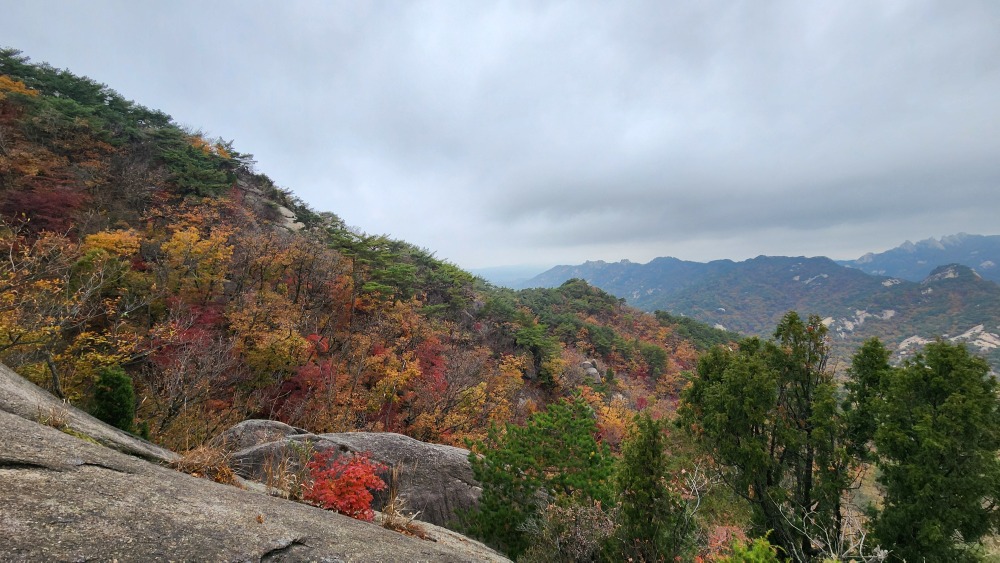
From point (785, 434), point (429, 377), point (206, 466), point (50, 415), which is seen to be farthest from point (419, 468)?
point (429, 377)

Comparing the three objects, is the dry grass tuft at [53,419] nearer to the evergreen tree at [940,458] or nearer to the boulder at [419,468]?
the boulder at [419,468]

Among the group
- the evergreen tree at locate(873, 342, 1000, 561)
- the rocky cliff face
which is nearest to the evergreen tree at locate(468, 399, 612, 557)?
the rocky cliff face

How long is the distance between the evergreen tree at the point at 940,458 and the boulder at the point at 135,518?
33.3ft

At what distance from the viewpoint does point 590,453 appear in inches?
444

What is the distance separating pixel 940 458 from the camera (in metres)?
8.16

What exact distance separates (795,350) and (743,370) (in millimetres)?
2417

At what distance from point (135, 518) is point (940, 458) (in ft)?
45.4

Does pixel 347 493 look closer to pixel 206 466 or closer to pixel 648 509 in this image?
pixel 206 466

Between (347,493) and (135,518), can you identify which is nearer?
(135,518)

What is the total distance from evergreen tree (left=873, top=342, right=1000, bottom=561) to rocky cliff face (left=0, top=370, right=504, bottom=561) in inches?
392

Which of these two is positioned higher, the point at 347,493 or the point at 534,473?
the point at 347,493

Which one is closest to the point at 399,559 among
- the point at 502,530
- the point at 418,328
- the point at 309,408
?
the point at 502,530

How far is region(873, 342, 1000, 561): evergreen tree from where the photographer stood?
786cm

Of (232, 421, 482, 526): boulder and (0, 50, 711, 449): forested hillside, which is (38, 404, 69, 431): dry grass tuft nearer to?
(232, 421, 482, 526): boulder
